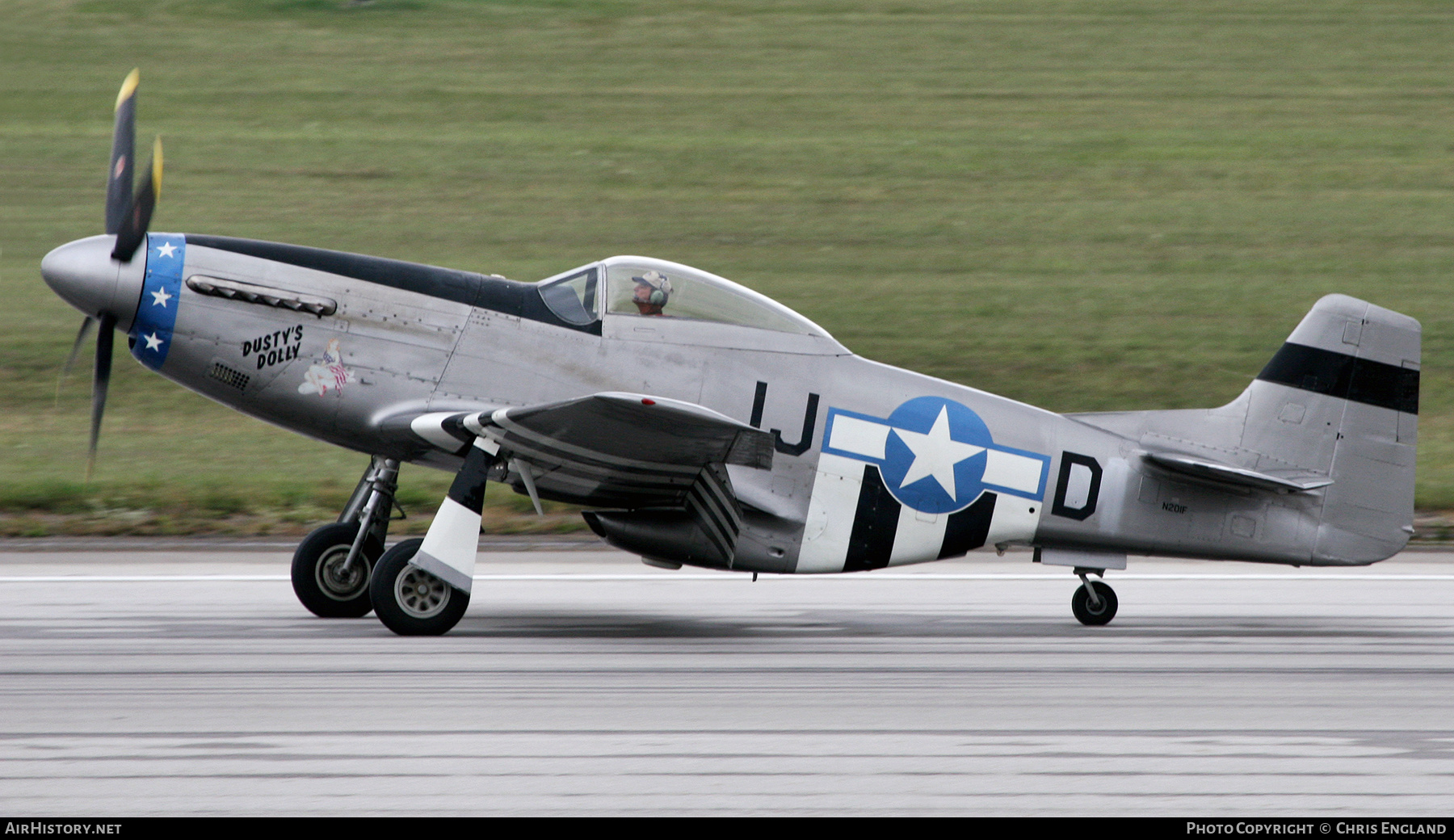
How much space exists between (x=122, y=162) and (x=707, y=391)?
11.8ft

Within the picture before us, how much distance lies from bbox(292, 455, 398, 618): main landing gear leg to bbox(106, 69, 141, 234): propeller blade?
2002 millimetres

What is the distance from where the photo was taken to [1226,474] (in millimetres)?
8562

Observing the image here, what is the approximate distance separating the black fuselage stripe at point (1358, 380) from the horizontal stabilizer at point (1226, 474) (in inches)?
24.3

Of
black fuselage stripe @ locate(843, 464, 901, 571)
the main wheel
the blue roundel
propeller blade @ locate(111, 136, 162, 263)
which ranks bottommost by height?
the main wheel

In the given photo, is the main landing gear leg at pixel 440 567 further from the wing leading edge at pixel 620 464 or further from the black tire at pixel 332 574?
the black tire at pixel 332 574


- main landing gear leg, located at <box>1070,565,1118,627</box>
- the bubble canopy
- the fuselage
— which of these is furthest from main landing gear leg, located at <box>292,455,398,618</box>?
main landing gear leg, located at <box>1070,565,1118,627</box>

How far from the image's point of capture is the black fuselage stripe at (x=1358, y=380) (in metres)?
8.91

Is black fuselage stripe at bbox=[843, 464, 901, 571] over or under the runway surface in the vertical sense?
over

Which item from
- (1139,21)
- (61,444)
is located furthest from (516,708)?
(1139,21)

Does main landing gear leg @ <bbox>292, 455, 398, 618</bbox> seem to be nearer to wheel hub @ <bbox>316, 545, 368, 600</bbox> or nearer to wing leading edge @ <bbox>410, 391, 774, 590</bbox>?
wheel hub @ <bbox>316, 545, 368, 600</bbox>

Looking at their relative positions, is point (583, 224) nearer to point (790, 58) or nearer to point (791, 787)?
point (790, 58)

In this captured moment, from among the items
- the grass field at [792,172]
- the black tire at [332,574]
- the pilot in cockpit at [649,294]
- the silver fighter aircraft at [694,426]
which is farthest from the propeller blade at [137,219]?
the grass field at [792,172]

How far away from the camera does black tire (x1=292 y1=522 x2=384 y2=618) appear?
342 inches

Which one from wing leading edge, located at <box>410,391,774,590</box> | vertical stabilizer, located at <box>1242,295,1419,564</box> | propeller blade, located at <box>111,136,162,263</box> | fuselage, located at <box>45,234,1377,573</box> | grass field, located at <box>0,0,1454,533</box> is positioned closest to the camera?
wing leading edge, located at <box>410,391,774,590</box>
